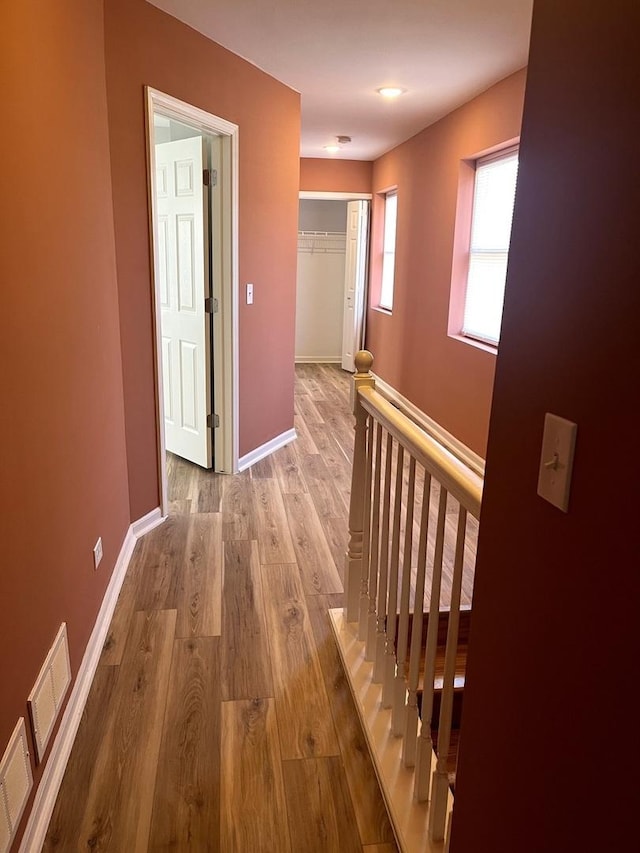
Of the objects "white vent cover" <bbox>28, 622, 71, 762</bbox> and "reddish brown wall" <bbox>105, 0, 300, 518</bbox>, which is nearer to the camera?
"white vent cover" <bbox>28, 622, 71, 762</bbox>

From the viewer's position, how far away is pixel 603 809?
29.1 inches

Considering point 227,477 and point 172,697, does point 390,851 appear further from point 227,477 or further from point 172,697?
point 227,477

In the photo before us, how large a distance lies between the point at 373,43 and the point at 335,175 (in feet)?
13.5

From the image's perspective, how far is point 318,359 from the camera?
8648 mm

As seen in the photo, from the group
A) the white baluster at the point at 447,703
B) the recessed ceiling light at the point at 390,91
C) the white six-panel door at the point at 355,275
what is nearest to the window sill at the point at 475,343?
the recessed ceiling light at the point at 390,91

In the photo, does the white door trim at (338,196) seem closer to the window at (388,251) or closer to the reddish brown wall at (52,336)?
the window at (388,251)

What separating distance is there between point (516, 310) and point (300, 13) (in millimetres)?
2741

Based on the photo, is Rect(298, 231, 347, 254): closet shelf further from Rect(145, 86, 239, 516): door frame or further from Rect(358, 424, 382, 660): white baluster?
Rect(358, 424, 382, 660): white baluster

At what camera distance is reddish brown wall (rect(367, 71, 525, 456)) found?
4238 millimetres

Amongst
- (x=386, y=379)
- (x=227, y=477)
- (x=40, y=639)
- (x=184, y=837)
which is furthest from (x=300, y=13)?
(x=386, y=379)

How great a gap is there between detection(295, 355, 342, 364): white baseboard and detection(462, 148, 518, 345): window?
12.6 ft

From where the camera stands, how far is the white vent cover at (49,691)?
1.59 meters

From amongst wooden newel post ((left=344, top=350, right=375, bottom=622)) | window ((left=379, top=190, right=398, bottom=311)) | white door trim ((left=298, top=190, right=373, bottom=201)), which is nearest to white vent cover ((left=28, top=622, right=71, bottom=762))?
wooden newel post ((left=344, top=350, right=375, bottom=622))

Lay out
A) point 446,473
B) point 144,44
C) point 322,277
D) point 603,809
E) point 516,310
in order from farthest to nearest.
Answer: point 322,277 < point 144,44 < point 446,473 < point 516,310 < point 603,809
